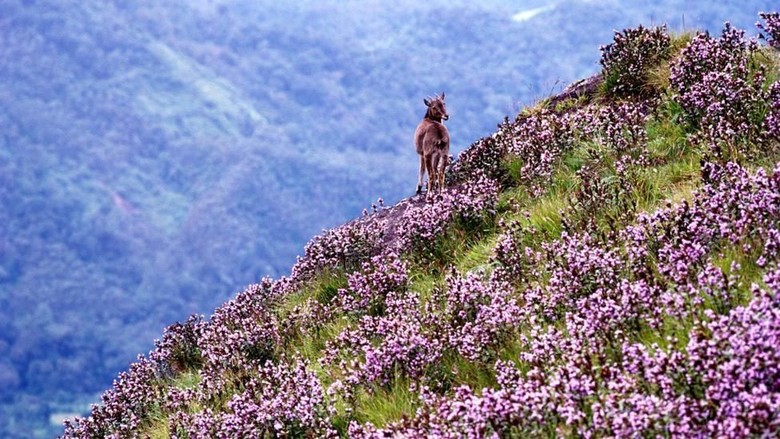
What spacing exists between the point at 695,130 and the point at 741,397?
18.6 ft

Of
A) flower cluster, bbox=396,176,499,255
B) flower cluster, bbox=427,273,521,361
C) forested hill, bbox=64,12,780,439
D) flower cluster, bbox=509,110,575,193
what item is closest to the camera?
forested hill, bbox=64,12,780,439

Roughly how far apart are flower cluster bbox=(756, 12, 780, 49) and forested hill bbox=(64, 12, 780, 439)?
45mm

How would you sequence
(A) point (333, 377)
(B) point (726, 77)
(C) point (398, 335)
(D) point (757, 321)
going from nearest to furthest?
1. (D) point (757, 321)
2. (C) point (398, 335)
3. (A) point (333, 377)
4. (B) point (726, 77)

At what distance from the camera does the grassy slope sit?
5.04 m

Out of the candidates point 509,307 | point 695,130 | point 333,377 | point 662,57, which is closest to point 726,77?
point 695,130

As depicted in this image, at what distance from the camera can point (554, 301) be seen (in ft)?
16.8

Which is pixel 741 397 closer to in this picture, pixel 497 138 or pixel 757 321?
pixel 757 321

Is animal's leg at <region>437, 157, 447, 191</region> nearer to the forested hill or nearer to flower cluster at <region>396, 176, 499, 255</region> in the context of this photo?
the forested hill

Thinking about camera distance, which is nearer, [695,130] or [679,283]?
[679,283]

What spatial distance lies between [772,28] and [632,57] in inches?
85.8

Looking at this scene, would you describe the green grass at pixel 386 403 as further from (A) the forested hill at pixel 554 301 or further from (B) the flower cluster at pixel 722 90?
(B) the flower cluster at pixel 722 90

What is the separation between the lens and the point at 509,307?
17.0 feet

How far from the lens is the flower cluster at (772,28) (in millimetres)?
9289

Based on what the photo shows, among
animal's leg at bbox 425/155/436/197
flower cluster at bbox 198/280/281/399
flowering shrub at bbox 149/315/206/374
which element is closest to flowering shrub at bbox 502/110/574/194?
animal's leg at bbox 425/155/436/197
